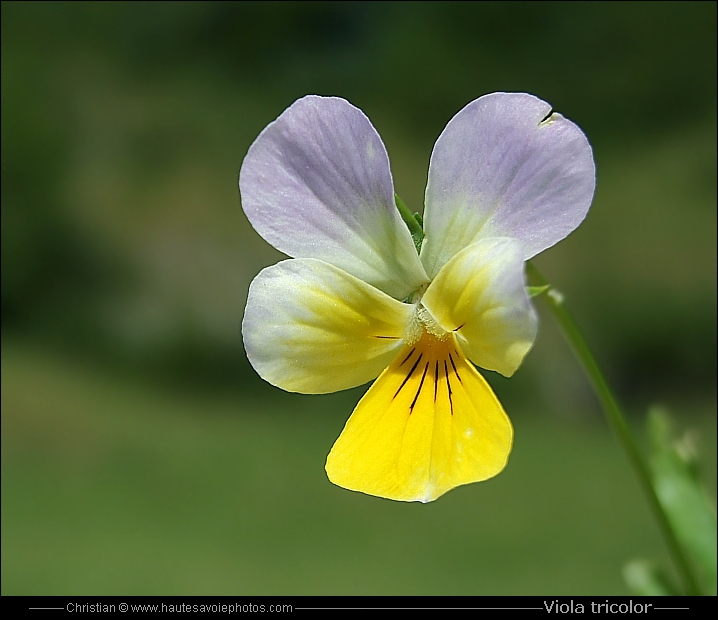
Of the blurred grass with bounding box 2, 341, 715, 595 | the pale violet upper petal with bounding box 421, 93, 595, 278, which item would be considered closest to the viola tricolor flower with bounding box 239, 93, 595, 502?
the pale violet upper petal with bounding box 421, 93, 595, 278

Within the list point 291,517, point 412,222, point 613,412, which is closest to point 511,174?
point 412,222

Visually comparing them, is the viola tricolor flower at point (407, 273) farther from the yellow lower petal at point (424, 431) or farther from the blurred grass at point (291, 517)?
Result: the blurred grass at point (291, 517)

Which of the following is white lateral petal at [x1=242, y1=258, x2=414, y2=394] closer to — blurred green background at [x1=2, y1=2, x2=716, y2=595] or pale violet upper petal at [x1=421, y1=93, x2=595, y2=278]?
pale violet upper petal at [x1=421, y1=93, x2=595, y2=278]

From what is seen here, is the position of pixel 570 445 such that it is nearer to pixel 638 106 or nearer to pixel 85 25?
pixel 638 106

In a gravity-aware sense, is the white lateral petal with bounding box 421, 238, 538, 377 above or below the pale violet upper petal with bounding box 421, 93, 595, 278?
below

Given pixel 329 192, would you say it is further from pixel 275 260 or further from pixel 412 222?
pixel 275 260

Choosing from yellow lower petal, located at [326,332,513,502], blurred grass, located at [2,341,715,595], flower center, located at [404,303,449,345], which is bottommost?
yellow lower petal, located at [326,332,513,502]
